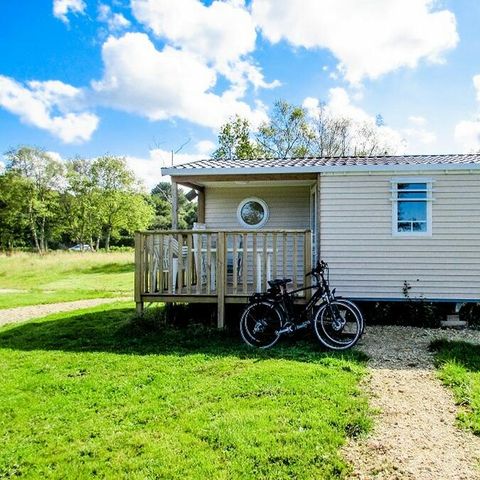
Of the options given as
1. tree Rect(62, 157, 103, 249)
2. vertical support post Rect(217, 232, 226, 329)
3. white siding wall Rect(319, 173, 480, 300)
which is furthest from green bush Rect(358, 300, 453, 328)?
tree Rect(62, 157, 103, 249)

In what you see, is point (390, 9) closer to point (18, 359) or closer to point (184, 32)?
point (184, 32)

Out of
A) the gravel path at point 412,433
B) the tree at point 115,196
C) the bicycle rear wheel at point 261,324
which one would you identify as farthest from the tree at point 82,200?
the gravel path at point 412,433

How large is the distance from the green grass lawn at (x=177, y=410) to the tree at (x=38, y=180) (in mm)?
29796

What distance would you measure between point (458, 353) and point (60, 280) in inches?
573

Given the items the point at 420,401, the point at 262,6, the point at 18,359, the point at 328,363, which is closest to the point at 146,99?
the point at 262,6

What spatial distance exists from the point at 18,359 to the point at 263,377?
3.27m

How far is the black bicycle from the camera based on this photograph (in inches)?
219

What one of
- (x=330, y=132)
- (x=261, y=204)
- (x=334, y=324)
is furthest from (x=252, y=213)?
(x=330, y=132)

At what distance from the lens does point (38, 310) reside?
9.11m

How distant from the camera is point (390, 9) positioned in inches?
362

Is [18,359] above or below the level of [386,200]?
below

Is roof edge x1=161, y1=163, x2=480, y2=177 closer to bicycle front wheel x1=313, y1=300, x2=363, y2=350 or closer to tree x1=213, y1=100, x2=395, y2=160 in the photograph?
bicycle front wheel x1=313, y1=300, x2=363, y2=350

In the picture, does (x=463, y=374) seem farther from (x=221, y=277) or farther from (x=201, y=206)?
(x=201, y=206)

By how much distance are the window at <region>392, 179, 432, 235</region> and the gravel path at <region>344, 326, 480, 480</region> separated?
2.77m
